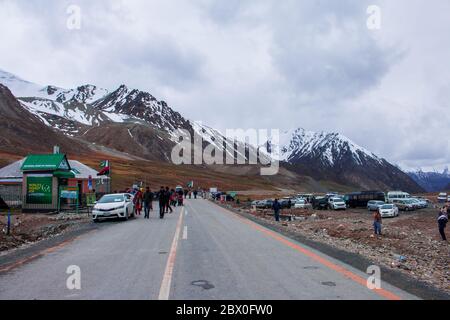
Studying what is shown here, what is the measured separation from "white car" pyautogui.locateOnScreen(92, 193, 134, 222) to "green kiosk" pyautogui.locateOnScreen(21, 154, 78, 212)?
9.08m

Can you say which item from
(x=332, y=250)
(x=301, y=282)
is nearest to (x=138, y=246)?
(x=332, y=250)

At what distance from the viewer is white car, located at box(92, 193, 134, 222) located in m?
24.0

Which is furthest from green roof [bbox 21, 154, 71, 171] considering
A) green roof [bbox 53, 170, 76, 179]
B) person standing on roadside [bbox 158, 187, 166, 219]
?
person standing on roadside [bbox 158, 187, 166, 219]

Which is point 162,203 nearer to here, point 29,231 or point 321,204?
point 29,231

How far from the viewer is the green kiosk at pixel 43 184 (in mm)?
33312

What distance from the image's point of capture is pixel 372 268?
32.8ft

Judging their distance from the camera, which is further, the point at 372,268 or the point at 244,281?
the point at 372,268

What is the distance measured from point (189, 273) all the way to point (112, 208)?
1592 cm

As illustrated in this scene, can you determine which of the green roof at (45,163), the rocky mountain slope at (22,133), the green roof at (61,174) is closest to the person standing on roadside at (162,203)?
the green roof at (61,174)

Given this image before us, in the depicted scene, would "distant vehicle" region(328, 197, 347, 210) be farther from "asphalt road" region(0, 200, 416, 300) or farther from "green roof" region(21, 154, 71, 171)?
"asphalt road" region(0, 200, 416, 300)

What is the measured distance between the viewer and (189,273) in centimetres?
914

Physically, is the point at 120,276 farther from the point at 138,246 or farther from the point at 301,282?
the point at 138,246

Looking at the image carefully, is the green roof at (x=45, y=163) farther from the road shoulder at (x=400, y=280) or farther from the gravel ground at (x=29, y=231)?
the road shoulder at (x=400, y=280)
